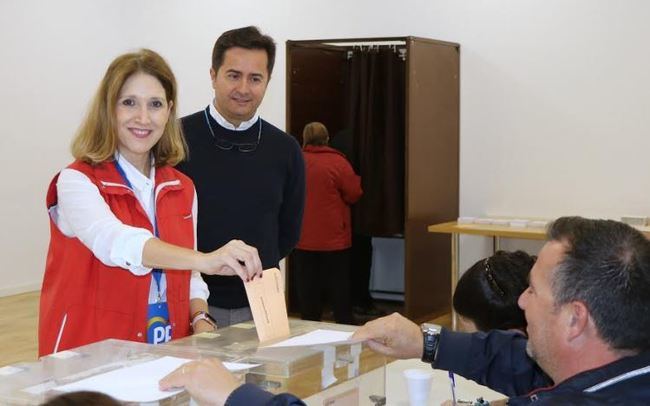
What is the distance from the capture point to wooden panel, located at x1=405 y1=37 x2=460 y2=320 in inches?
239

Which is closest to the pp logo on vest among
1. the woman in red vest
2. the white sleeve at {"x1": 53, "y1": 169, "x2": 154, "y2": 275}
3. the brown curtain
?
the woman in red vest

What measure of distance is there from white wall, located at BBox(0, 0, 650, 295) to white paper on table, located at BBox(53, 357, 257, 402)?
508 cm

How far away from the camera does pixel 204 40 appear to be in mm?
7949

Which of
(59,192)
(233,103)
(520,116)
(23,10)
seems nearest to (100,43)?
(23,10)

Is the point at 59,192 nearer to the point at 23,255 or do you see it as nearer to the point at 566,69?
the point at 566,69

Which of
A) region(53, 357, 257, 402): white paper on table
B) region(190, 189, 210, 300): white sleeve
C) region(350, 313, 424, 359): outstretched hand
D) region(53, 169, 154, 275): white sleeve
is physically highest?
region(53, 169, 154, 275): white sleeve

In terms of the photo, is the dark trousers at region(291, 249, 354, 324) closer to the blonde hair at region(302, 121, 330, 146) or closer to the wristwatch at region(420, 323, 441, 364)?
the blonde hair at region(302, 121, 330, 146)

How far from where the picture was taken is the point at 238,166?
2801 millimetres

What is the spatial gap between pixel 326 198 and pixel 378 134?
673mm

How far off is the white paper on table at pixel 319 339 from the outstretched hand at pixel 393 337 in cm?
3

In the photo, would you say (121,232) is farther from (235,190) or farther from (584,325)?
(584,325)

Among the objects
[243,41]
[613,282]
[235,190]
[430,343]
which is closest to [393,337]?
[430,343]

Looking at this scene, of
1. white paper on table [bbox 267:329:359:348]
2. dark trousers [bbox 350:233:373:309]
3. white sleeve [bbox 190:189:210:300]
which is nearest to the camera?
white paper on table [bbox 267:329:359:348]

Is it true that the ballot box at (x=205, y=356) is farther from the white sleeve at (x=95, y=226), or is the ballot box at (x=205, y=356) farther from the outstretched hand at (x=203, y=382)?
the white sleeve at (x=95, y=226)
